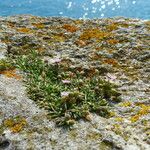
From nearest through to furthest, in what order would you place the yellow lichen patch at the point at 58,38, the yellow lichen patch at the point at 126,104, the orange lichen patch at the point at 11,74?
the yellow lichen patch at the point at 126,104 < the orange lichen patch at the point at 11,74 < the yellow lichen patch at the point at 58,38

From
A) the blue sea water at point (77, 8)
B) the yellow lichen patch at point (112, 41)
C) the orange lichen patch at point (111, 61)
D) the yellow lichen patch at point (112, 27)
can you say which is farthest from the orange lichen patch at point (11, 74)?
the blue sea water at point (77, 8)

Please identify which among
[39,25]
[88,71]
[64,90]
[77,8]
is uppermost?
[39,25]

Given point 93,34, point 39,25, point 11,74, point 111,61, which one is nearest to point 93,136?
point 11,74

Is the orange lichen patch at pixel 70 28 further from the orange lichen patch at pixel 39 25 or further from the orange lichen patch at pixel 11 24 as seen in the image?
the orange lichen patch at pixel 11 24

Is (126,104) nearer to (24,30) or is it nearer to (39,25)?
(24,30)

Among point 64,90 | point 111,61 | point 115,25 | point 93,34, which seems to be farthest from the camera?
point 115,25

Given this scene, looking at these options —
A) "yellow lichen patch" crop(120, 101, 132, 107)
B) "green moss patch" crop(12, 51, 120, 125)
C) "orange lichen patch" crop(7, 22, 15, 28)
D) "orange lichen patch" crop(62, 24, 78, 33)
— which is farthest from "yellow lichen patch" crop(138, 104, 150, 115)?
"orange lichen patch" crop(7, 22, 15, 28)

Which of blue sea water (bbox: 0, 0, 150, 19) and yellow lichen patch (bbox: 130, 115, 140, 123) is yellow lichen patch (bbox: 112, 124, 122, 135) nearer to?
yellow lichen patch (bbox: 130, 115, 140, 123)

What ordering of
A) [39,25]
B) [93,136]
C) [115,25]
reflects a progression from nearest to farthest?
[93,136], [115,25], [39,25]
